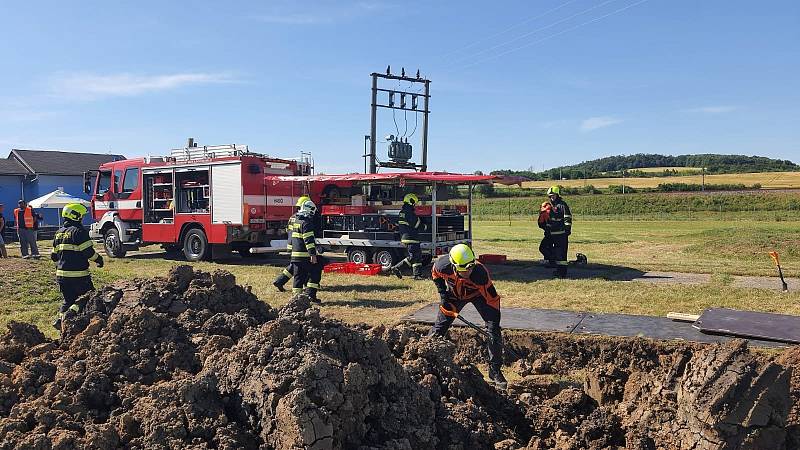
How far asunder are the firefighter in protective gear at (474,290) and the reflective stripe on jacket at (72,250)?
4800 millimetres

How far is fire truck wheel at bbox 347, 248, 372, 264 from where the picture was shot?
13.0m

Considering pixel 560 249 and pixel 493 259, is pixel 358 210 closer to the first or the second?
pixel 493 259

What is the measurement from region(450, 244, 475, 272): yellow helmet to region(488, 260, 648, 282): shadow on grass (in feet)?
19.7

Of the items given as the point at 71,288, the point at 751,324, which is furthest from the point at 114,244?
the point at 751,324

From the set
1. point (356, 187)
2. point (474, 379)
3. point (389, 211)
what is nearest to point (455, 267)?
point (474, 379)

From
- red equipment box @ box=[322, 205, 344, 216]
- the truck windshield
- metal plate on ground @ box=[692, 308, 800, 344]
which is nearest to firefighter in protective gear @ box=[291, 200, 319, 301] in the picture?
red equipment box @ box=[322, 205, 344, 216]

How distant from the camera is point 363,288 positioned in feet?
36.0

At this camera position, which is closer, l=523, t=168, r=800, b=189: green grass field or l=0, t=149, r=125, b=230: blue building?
l=0, t=149, r=125, b=230: blue building

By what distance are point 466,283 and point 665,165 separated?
81.5m

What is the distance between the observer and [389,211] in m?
12.7

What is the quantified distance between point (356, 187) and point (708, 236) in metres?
12.9

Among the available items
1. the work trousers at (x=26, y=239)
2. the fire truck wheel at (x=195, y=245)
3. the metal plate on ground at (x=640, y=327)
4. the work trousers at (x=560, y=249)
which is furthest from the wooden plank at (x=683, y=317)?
the work trousers at (x=26, y=239)

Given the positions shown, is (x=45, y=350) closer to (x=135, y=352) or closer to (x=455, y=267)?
(x=135, y=352)

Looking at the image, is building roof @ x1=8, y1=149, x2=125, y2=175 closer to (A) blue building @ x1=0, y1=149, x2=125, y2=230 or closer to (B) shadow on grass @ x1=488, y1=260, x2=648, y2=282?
(A) blue building @ x1=0, y1=149, x2=125, y2=230
